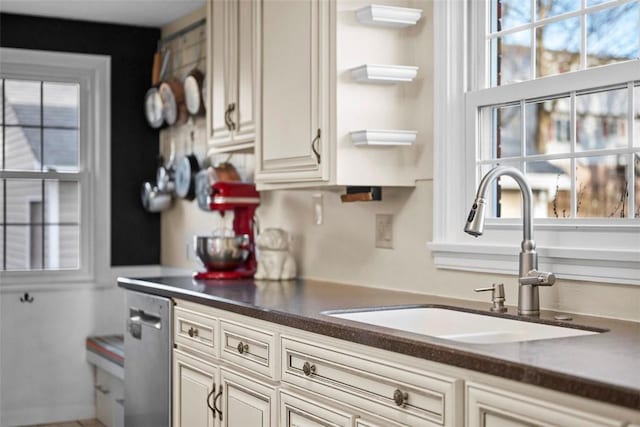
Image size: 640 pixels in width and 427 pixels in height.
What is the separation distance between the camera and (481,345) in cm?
187

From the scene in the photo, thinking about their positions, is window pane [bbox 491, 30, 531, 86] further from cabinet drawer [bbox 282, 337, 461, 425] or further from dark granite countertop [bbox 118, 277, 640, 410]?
cabinet drawer [bbox 282, 337, 461, 425]

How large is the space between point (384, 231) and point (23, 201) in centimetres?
288

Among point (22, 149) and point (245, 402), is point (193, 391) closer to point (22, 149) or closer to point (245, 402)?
point (245, 402)

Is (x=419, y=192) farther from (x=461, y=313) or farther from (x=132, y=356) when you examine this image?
(x=132, y=356)

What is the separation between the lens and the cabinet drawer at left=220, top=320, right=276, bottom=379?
2.68 metres

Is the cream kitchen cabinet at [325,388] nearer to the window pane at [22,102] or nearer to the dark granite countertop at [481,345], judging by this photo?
the dark granite countertop at [481,345]

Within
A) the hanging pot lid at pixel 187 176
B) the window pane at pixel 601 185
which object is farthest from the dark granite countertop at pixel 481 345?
the window pane at pixel 601 185

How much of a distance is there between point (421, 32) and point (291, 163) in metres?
0.67

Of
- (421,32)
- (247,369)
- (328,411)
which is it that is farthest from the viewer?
(421,32)

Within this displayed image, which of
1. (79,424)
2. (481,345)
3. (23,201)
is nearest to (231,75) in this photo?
(23,201)

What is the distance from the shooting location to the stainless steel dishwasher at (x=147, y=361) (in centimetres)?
353

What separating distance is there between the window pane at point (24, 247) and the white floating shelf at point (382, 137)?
120 inches

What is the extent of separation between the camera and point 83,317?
17.9 ft

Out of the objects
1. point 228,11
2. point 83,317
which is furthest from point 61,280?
point 228,11
